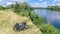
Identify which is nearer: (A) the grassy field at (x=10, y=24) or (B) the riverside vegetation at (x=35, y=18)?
(A) the grassy field at (x=10, y=24)

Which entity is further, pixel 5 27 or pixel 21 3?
pixel 21 3

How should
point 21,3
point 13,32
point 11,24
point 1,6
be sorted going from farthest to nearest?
1. point 21,3
2. point 1,6
3. point 11,24
4. point 13,32

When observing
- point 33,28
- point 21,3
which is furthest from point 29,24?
point 21,3

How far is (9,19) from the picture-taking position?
6141mm

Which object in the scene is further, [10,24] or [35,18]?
[35,18]

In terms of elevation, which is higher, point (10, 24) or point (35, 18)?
point (10, 24)

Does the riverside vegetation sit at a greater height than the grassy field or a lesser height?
lesser

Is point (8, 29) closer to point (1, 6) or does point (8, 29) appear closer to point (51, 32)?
point (51, 32)

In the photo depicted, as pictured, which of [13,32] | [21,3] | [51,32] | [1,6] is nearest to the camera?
[13,32]

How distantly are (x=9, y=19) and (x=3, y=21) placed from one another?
0.20 meters

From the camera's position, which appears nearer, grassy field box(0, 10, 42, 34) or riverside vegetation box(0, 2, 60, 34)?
grassy field box(0, 10, 42, 34)

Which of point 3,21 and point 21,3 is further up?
point 3,21

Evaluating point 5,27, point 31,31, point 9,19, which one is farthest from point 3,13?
point 31,31

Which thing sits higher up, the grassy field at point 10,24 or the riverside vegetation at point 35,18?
the grassy field at point 10,24
